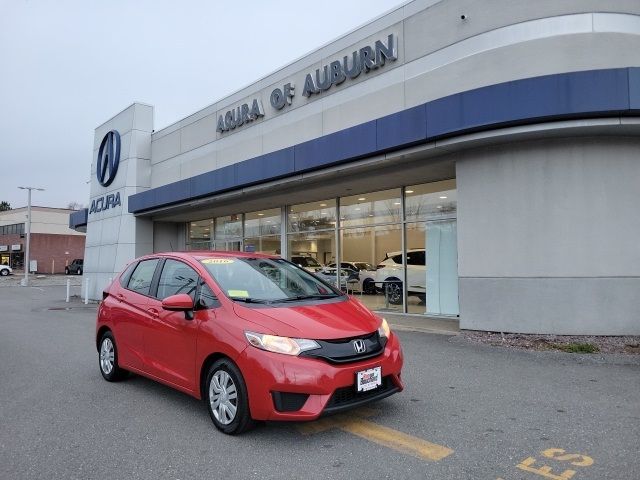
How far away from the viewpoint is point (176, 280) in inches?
211

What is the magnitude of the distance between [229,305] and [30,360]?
4927 millimetres

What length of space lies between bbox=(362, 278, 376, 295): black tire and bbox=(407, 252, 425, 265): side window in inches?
59.0

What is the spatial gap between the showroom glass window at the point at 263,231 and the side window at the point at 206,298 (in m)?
11.8

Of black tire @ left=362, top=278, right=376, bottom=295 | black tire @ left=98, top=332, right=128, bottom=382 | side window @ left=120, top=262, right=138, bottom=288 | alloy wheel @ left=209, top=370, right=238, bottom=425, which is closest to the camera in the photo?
alloy wheel @ left=209, top=370, right=238, bottom=425

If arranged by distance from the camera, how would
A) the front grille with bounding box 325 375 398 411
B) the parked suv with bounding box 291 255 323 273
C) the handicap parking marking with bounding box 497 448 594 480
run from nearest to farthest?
the handicap parking marking with bounding box 497 448 594 480 → the front grille with bounding box 325 375 398 411 → the parked suv with bounding box 291 255 323 273

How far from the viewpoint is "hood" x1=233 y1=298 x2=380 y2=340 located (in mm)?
4156

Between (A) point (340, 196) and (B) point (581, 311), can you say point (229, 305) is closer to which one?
(B) point (581, 311)

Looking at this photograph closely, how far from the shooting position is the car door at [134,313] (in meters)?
5.54

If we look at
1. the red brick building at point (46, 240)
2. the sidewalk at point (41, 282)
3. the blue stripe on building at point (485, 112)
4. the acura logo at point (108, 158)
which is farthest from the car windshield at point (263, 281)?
the red brick building at point (46, 240)

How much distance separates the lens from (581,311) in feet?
28.0

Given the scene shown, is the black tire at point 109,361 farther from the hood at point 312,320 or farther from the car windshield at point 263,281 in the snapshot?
the hood at point 312,320

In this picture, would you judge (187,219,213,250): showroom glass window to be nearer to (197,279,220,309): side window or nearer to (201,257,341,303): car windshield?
(201,257,341,303): car windshield

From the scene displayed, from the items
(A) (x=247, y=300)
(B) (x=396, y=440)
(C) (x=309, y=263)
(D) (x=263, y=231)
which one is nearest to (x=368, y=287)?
(C) (x=309, y=263)

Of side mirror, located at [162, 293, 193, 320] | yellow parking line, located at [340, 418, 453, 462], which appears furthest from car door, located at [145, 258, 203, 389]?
yellow parking line, located at [340, 418, 453, 462]
